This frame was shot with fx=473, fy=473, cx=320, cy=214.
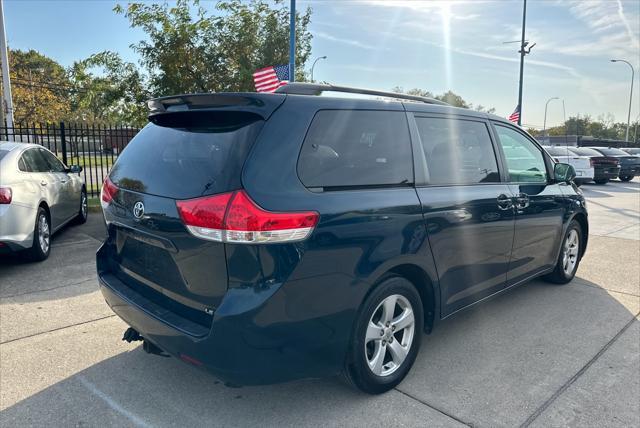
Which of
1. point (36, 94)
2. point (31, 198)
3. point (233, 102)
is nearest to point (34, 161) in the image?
point (31, 198)

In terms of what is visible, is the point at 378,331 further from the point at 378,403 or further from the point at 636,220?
the point at 636,220

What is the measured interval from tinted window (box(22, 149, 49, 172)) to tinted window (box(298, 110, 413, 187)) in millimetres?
4961

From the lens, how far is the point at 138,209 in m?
2.73

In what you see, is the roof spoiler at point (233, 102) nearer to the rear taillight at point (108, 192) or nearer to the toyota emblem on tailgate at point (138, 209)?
the toyota emblem on tailgate at point (138, 209)

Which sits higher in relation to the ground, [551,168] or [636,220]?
[551,168]

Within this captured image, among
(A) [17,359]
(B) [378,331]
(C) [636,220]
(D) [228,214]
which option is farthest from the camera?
(C) [636,220]

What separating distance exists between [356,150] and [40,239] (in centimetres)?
465

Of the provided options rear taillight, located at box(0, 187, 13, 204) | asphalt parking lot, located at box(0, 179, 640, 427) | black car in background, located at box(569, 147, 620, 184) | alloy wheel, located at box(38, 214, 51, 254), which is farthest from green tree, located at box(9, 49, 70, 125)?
black car in background, located at box(569, 147, 620, 184)

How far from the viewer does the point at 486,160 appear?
12.7ft

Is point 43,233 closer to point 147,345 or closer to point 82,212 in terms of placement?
point 82,212

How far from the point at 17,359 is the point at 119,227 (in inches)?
51.8

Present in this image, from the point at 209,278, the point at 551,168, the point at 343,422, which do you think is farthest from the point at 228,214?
the point at 551,168

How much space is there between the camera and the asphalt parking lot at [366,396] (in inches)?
107

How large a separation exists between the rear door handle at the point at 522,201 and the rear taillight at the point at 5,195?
17.0 ft
